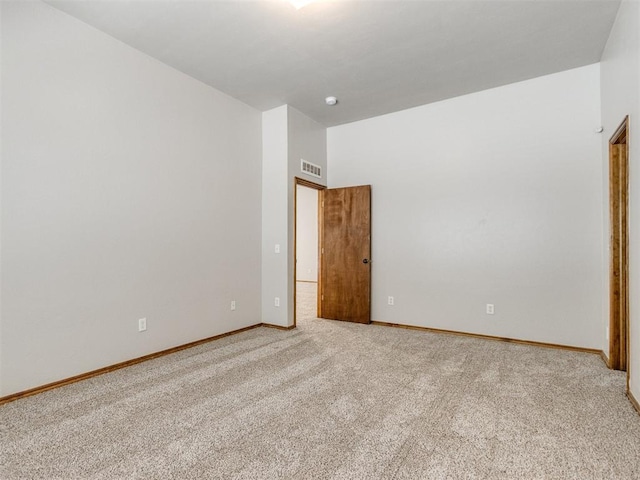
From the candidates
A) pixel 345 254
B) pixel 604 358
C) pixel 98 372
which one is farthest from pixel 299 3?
pixel 604 358

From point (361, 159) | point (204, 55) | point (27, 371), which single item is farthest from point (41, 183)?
point (361, 159)

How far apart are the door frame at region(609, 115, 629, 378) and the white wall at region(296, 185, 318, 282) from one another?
6.64 m

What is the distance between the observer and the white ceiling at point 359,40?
2.58 meters

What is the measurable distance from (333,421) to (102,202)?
2.55m

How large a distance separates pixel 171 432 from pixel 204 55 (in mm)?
3184

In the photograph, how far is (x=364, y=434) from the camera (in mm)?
1927

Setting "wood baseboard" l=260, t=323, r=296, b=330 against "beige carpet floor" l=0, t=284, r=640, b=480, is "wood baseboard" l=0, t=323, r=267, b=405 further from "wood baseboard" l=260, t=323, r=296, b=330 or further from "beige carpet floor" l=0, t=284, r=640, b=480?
"wood baseboard" l=260, t=323, r=296, b=330

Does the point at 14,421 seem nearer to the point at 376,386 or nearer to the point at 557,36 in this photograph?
the point at 376,386

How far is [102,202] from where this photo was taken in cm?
286

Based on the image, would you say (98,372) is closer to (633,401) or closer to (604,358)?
(633,401)

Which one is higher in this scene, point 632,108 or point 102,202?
point 632,108

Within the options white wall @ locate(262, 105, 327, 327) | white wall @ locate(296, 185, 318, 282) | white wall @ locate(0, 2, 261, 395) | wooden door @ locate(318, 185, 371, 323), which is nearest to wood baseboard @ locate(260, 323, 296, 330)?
white wall @ locate(262, 105, 327, 327)

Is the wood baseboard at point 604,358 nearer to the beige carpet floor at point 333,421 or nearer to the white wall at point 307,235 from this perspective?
the beige carpet floor at point 333,421

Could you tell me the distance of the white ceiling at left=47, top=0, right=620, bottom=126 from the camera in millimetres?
2576
